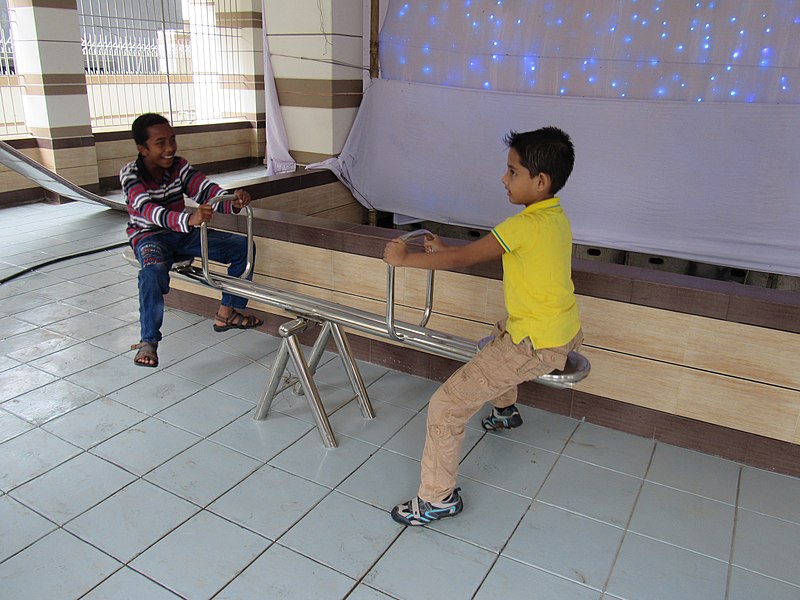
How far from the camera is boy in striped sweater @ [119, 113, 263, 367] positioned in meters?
3.10

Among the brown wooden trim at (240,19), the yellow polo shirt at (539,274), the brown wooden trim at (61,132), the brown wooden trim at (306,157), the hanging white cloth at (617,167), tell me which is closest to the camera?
the yellow polo shirt at (539,274)

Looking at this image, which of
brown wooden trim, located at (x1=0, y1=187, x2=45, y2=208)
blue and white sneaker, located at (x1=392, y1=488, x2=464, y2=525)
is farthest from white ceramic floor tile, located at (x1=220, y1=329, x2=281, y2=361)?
brown wooden trim, located at (x1=0, y1=187, x2=45, y2=208)

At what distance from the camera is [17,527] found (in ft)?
7.15

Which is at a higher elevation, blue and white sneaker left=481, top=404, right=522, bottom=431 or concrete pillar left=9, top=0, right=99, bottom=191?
concrete pillar left=9, top=0, right=99, bottom=191

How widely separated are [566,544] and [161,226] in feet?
7.53

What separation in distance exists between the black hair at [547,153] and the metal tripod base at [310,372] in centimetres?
118

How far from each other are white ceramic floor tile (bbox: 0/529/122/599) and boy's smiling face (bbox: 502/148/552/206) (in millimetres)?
1727

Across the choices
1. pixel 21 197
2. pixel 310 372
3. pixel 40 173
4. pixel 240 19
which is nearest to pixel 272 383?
pixel 310 372

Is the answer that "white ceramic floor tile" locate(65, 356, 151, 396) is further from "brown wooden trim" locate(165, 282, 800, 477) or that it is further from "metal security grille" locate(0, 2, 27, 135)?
"metal security grille" locate(0, 2, 27, 135)

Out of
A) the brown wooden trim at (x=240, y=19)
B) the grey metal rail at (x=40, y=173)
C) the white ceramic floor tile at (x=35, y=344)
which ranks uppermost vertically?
the brown wooden trim at (x=240, y=19)

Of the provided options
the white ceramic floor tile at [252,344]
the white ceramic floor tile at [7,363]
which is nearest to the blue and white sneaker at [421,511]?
the white ceramic floor tile at [252,344]

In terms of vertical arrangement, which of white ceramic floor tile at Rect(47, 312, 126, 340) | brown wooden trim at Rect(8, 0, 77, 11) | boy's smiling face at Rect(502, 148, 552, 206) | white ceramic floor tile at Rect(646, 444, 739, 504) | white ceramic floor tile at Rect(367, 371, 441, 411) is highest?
brown wooden trim at Rect(8, 0, 77, 11)

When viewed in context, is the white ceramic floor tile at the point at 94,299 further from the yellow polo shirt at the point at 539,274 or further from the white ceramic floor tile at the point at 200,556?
the yellow polo shirt at the point at 539,274

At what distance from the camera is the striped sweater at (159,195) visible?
3.08 m
